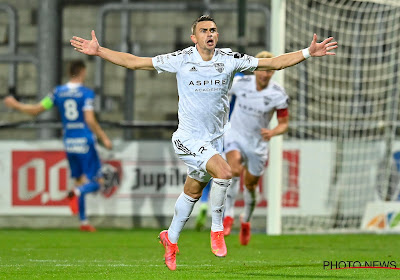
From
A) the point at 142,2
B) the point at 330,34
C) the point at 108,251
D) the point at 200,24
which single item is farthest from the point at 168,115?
the point at 200,24

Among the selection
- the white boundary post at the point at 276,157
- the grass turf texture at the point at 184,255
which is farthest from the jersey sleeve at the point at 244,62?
the white boundary post at the point at 276,157

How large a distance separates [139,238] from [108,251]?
217cm

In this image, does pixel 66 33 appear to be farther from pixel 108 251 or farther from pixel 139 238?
pixel 108 251

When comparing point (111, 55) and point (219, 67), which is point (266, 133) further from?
point (111, 55)

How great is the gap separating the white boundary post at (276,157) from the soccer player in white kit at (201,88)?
4.72m

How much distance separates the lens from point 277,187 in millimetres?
12820

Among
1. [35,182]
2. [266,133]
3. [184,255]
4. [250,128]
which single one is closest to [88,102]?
[35,182]

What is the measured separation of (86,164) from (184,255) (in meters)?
4.57

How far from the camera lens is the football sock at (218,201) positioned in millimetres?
7762

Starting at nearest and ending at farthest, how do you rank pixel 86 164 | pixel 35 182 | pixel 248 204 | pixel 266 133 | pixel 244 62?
pixel 244 62, pixel 266 133, pixel 248 204, pixel 86 164, pixel 35 182

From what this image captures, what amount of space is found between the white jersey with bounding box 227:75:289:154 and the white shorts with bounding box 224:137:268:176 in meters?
0.04

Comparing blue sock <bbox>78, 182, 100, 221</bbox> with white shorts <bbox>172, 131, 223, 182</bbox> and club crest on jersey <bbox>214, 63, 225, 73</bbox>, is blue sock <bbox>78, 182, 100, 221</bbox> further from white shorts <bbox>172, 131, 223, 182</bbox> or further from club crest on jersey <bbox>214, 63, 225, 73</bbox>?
club crest on jersey <bbox>214, 63, 225, 73</bbox>

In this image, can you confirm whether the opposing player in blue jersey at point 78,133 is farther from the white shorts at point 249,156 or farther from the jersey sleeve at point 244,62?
the jersey sleeve at point 244,62

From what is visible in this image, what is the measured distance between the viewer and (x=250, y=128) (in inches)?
449
